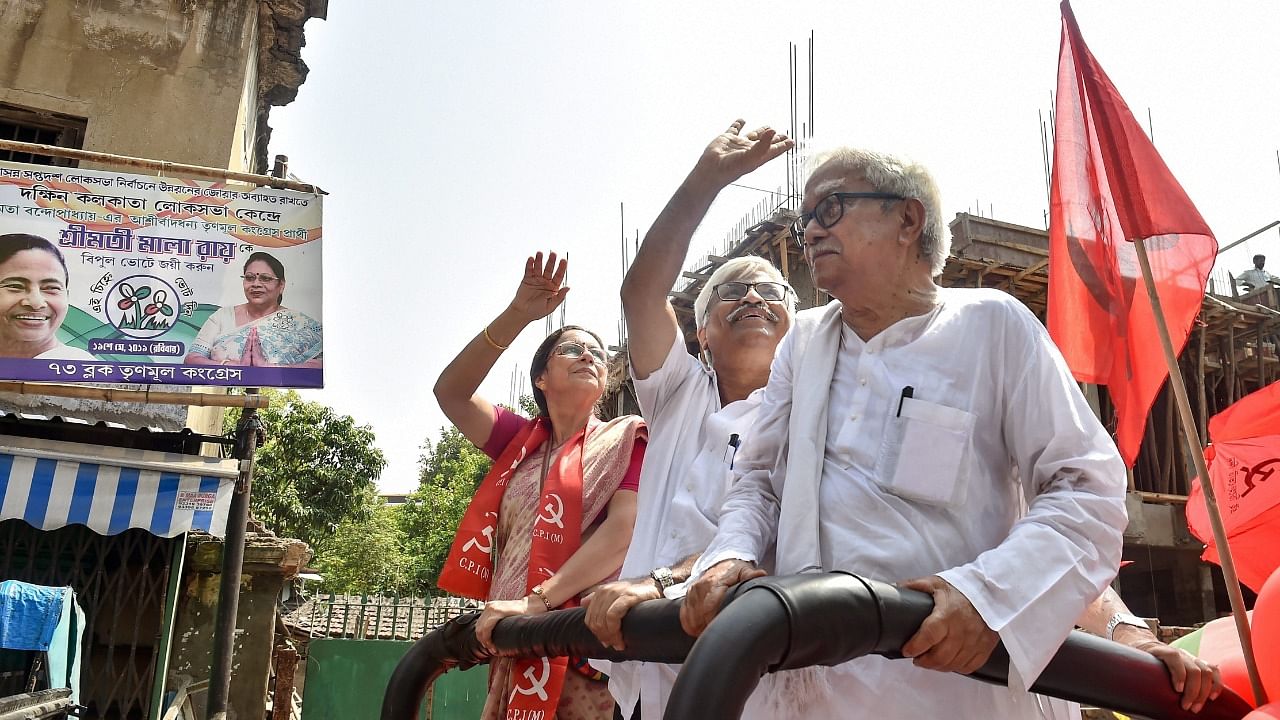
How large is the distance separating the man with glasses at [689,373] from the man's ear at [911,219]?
0.32m

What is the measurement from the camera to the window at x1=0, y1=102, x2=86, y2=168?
734 centimetres

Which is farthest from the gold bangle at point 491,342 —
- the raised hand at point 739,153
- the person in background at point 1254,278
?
the person in background at point 1254,278

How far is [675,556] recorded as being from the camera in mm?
2029

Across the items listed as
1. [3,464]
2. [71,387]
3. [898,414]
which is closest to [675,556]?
[898,414]

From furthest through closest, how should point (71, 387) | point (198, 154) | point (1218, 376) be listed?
point (1218, 376) < point (198, 154) < point (71, 387)

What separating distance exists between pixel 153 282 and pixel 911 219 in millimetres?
5819

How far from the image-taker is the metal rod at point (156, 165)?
18.8ft

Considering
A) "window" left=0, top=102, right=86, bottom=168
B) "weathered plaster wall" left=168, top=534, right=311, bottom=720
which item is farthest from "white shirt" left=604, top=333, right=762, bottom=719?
"window" left=0, top=102, right=86, bottom=168

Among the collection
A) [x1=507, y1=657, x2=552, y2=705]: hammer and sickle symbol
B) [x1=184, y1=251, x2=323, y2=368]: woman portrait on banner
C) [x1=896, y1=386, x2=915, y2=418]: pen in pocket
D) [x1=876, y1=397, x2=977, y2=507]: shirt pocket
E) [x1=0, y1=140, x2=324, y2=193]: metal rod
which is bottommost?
[x1=507, y1=657, x2=552, y2=705]: hammer and sickle symbol

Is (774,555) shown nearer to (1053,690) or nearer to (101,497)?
(1053,690)

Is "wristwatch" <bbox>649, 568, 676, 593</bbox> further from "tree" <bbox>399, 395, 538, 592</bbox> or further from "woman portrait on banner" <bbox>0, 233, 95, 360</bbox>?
"tree" <bbox>399, 395, 538, 592</bbox>

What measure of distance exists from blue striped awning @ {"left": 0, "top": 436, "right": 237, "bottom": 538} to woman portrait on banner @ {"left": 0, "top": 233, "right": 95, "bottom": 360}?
0.77 metres

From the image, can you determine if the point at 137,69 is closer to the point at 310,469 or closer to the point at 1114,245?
the point at 1114,245

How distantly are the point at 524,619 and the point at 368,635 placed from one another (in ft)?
40.6
